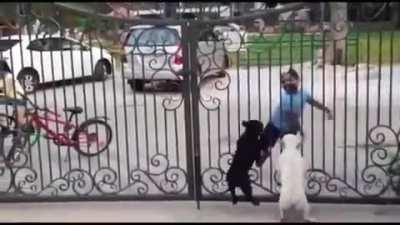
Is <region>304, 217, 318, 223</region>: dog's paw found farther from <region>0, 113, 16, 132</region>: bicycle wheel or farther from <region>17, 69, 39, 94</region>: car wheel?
<region>0, 113, 16, 132</region>: bicycle wheel

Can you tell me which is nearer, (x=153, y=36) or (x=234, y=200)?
(x=234, y=200)

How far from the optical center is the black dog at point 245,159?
6238mm

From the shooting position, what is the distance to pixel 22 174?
7.89 m

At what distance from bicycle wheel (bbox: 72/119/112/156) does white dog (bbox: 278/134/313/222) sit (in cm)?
242

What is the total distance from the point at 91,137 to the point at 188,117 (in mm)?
1884

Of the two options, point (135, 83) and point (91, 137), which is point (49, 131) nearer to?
point (91, 137)

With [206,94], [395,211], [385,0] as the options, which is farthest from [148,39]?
[395,211]

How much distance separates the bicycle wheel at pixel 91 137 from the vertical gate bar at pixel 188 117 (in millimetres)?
1320

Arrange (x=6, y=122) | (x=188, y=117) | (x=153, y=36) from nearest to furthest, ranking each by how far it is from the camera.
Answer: (x=188, y=117) < (x=153, y=36) < (x=6, y=122)

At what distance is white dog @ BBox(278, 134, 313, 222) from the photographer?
5645 mm

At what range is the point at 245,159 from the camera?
246 inches

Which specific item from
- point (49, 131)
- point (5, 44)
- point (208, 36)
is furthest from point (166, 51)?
point (5, 44)

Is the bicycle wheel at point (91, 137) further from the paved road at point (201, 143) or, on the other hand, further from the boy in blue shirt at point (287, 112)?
the boy in blue shirt at point (287, 112)

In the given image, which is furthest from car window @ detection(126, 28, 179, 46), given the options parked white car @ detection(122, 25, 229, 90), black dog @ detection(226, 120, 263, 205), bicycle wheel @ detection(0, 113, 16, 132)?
bicycle wheel @ detection(0, 113, 16, 132)
